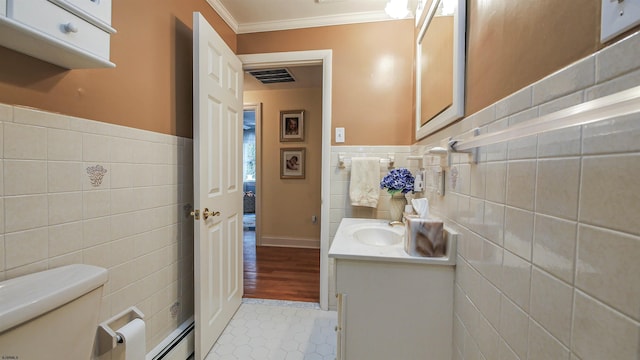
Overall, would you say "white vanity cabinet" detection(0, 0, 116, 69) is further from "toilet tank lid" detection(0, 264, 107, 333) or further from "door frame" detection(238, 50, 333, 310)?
"door frame" detection(238, 50, 333, 310)

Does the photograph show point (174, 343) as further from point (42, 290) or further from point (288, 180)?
point (288, 180)

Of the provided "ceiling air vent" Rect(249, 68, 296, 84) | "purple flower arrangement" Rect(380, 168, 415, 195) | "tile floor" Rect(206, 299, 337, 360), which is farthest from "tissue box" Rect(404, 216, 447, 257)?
"ceiling air vent" Rect(249, 68, 296, 84)

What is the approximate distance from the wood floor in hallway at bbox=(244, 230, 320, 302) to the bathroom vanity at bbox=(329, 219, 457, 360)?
3.85ft

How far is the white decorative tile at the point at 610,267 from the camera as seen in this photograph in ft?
1.19

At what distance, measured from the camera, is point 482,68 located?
844mm

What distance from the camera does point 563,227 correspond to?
0.48 metres

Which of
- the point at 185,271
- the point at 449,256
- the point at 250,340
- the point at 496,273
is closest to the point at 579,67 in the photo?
the point at 496,273

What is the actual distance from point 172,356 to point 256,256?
6.26 ft

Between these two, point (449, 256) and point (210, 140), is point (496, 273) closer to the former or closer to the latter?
point (449, 256)

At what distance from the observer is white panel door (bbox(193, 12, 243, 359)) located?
1.39 metres

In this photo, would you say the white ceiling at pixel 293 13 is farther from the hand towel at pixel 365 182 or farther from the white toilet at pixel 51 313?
the white toilet at pixel 51 313

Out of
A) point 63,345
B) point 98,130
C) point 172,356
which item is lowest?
point 172,356

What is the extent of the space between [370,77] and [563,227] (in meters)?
1.72

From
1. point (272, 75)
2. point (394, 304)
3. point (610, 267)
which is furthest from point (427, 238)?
point (272, 75)
